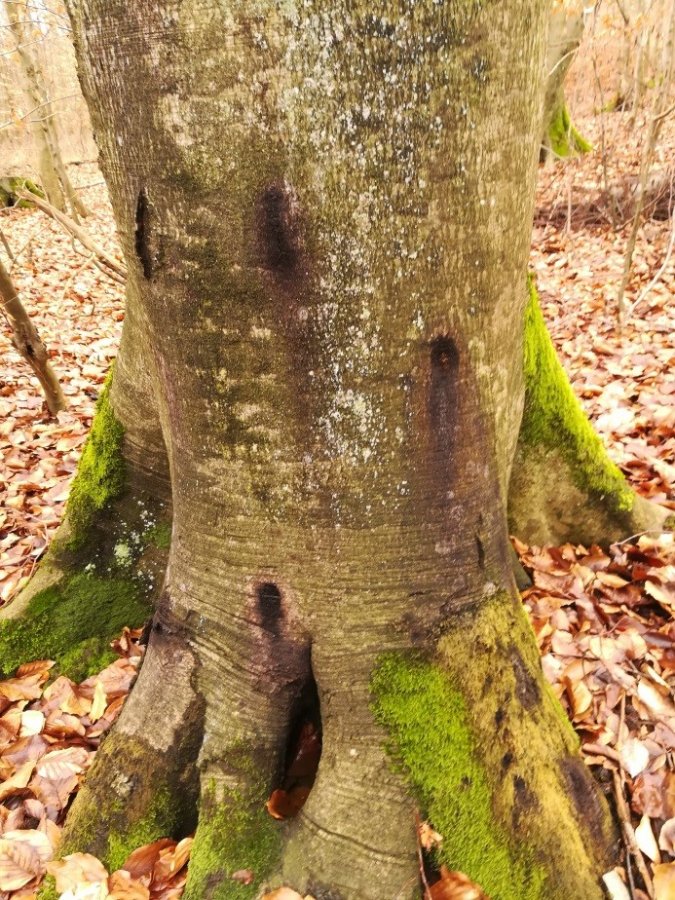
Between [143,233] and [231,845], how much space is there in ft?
5.24

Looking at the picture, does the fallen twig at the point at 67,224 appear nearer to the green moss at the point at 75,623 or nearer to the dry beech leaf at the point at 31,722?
the green moss at the point at 75,623

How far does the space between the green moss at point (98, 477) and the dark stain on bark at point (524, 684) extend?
168cm

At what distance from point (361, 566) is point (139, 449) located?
133 cm

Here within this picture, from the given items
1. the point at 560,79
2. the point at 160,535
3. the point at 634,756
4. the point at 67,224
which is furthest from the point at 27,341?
the point at 560,79

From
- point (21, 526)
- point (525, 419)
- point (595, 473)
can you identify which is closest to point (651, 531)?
Answer: point (595, 473)

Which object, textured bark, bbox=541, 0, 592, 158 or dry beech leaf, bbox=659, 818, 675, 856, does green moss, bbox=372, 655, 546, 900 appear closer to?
dry beech leaf, bbox=659, 818, 675, 856

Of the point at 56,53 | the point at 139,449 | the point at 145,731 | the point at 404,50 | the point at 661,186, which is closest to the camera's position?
the point at 404,50

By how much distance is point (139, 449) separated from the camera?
2496 mm

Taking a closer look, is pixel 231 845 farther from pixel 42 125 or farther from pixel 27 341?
pixel 42 125

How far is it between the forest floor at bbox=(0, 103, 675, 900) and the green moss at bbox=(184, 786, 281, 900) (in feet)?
0.37

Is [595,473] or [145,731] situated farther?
[595,473]

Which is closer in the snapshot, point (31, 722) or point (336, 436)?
point (336, 436)

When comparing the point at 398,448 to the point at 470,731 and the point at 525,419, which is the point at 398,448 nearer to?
the point at 470,731

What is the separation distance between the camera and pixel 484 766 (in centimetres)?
162
